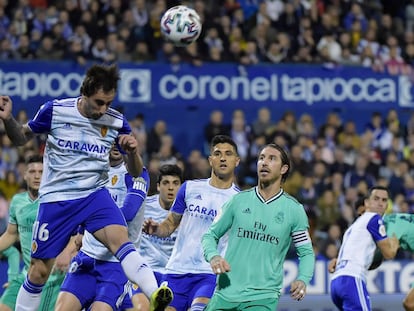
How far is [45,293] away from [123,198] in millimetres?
1306

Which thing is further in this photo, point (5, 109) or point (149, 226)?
point (149, 226)

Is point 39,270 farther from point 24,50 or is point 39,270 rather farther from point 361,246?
point 24,50

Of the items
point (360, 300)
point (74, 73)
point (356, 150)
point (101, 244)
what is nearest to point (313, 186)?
point (356, 150)

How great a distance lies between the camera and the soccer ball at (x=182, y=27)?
45.5ft

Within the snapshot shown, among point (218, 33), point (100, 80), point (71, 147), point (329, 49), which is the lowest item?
point (71, 147)

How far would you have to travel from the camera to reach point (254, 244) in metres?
8.02

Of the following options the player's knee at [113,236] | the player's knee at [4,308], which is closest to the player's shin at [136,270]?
the player's knee at [113,236]

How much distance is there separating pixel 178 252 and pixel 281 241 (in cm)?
196

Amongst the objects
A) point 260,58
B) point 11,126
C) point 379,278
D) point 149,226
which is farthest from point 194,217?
point 260,58

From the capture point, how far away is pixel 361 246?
423 inches

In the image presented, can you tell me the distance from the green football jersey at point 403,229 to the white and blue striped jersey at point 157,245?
2290mm

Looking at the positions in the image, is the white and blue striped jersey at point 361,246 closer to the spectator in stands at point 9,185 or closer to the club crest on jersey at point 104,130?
the club crest on jersey at point 104,130

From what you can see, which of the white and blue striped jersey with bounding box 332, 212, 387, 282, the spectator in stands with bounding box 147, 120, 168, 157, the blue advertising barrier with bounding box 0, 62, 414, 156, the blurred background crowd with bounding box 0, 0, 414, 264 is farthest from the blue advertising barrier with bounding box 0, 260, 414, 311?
the blue advertising barrier with bounding box 0, 62, 414, 156

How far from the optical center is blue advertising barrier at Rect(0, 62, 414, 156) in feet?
62.4
